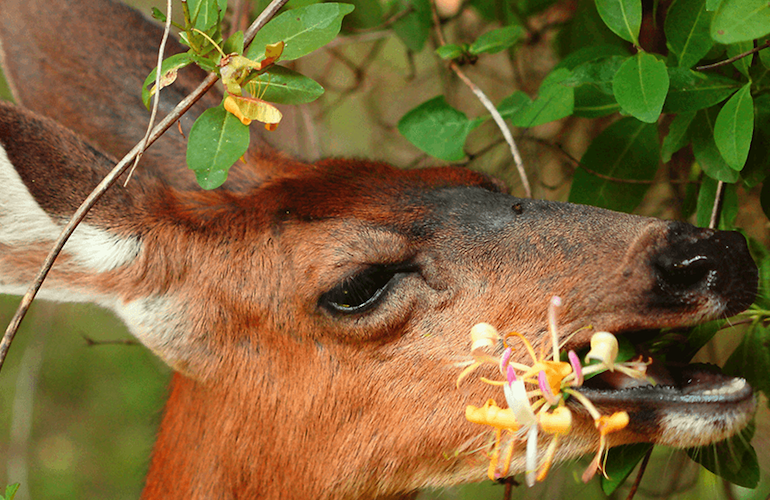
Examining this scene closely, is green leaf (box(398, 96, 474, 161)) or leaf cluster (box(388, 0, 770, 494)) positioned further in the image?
green leaf (box(398, 96, 474, 161))

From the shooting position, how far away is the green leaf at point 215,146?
219 cm

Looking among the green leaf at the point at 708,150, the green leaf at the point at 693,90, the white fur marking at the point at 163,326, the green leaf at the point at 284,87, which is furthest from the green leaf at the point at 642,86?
the white fur marking at the point at 163,326

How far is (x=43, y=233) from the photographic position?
259 centimetres

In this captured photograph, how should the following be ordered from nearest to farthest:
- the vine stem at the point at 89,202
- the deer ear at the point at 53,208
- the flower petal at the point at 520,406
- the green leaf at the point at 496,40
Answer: the flower petal at the point at 520,406 → the vine stem at the point at 89,202 → the deer ear at the point at 53,208 → the green leaf at the point at 496,40

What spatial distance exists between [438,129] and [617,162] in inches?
28.1

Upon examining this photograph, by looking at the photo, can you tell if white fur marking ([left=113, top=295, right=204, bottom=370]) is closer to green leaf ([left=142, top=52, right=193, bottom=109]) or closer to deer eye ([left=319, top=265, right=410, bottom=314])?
deer eye ([left=319, top=265, right=410, bottom=314])

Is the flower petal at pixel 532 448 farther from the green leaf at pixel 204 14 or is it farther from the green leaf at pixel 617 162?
the green leaf at pixel 204 14

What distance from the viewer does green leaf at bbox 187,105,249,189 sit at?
2188 mm

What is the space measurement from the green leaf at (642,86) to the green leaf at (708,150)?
1.25 feet

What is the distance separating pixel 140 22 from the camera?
11.6 feet

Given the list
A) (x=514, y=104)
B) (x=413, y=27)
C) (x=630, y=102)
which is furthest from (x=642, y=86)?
(x=413, y=27)

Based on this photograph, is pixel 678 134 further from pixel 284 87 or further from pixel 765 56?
pixel 284 87

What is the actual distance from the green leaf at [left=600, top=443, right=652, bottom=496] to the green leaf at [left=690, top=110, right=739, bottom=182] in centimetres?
97

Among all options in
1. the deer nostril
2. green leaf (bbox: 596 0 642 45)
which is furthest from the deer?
green leaf (bbox: 596 0 642 45)
